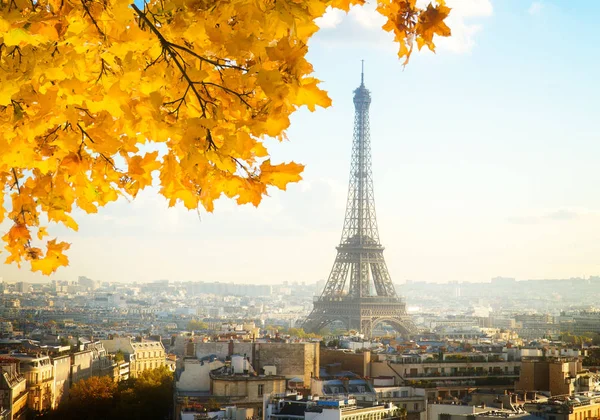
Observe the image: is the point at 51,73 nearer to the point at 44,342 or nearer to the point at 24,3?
the point at 24,3

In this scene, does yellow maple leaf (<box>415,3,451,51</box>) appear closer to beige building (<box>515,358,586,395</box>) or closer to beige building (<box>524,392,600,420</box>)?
beige building (<box>524,392,600,420</box>)

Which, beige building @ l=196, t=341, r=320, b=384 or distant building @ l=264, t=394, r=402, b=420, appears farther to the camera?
beige building @ l=196, t=341, r=320, b=384

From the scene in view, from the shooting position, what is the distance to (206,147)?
2777 millimetres

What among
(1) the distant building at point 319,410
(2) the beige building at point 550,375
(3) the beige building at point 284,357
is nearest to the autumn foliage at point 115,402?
(3) the beige building at point 284,357

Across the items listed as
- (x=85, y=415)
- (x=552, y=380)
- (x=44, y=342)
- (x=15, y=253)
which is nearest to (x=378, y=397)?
(x=552, y=380)

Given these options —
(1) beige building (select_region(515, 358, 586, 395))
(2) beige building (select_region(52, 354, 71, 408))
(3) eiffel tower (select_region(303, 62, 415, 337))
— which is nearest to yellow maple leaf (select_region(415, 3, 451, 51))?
(1) beige building (select_region(515, 358, 586, 395))

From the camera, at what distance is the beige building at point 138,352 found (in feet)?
226

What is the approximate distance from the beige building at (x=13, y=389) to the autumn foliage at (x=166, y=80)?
36.1m

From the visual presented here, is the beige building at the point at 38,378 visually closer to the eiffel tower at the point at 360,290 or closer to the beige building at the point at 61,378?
the beige building at the point at 61,378

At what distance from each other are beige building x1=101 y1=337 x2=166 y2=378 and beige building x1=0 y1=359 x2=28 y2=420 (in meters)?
26.5

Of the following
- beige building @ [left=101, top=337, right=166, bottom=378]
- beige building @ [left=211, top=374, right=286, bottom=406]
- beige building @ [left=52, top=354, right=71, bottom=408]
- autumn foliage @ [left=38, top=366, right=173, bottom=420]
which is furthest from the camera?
beige building @ [left=101, top=337, right=166, bottom=378]

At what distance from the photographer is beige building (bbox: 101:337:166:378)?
2712 inches

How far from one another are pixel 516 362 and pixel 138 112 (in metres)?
49.5

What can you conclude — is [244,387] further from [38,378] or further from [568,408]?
[38,378]
